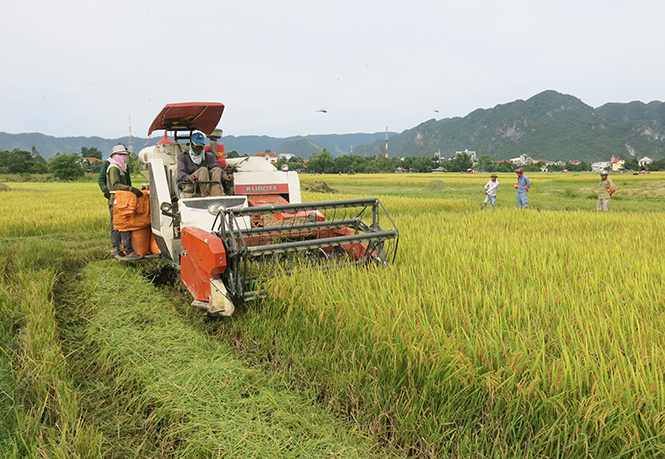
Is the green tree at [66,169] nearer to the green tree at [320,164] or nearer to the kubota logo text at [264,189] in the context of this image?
the green tree at [320,164]

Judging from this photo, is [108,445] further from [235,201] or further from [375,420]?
[235,201]

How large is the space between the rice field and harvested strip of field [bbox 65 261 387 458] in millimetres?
13

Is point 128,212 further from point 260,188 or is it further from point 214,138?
point 260,188

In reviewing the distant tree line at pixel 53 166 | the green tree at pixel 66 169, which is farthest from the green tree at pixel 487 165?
the green tree at pixel 66 169

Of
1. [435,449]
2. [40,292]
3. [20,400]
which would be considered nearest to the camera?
[435,449]

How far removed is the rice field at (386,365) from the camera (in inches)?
81.1

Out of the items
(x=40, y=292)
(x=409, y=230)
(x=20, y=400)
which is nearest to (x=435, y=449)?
(x=20, y=400)

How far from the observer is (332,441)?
2303 millimetres

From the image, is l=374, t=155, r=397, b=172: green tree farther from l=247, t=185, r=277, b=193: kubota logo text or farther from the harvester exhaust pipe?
l=247, t=185, r=277, b=193: kubota logo text

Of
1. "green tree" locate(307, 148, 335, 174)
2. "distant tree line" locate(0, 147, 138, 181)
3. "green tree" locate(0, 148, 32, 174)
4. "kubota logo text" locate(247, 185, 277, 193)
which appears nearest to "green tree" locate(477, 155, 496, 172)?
"green tree" locate(307, 148, 335, 174)

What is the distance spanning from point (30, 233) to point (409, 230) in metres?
8.59

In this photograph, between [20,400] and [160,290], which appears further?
[160,290]

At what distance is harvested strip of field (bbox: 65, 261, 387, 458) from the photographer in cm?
228

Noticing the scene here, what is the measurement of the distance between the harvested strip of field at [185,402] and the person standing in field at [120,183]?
7.29 feet
